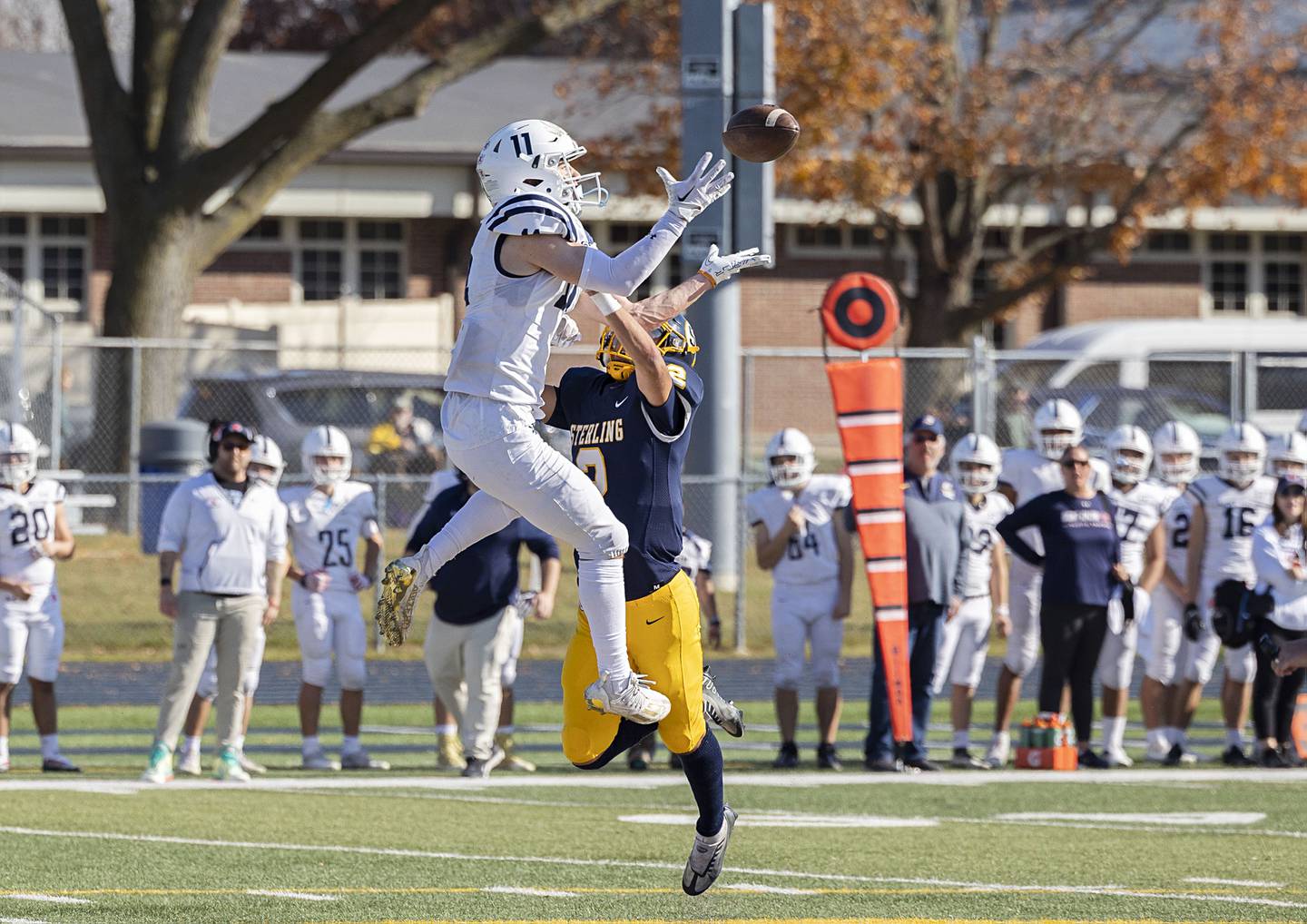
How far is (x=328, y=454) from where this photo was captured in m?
12.6

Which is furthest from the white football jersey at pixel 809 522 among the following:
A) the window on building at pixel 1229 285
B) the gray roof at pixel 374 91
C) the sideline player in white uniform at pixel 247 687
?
the window on building at pixel 1229 285

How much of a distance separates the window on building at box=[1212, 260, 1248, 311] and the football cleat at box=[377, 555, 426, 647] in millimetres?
27175

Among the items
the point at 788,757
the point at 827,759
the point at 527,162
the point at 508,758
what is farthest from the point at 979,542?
the point at 527,162

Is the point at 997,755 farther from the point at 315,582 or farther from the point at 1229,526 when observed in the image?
the point at 315,582

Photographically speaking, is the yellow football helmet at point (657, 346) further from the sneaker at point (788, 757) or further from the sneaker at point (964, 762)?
the sneaker at point (964, 762)

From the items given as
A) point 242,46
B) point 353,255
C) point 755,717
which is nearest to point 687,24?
point 755,717

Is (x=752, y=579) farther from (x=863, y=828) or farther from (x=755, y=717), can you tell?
(x=863, y=828)

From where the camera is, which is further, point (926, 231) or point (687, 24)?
point (926, 231)

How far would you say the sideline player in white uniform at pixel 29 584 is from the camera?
1192 cm

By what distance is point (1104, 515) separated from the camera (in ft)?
40.7

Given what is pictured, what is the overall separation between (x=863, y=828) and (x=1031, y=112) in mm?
17111

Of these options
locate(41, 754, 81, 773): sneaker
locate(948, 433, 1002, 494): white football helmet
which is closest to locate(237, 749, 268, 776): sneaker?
locate(41, 754, 81, 773): sneaker

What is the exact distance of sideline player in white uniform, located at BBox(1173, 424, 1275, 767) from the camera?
12805 millimetres

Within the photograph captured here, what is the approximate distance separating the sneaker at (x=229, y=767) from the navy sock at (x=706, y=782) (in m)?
5.58
